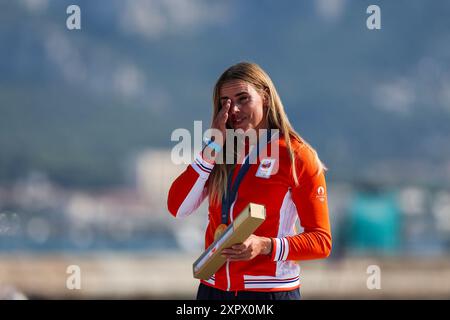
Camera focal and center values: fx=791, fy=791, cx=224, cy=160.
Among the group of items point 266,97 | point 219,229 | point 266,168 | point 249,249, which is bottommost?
point 249,249

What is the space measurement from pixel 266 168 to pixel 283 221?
24cm

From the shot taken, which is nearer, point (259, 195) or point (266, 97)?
point (259, 195)

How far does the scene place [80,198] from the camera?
6850 centimetres

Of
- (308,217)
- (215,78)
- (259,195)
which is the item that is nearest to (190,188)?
(259,195)

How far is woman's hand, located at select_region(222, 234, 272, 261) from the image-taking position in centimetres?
323

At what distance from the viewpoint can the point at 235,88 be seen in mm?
3512

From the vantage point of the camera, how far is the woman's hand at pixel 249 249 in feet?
10.6

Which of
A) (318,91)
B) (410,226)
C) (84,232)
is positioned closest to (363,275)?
(410,226)

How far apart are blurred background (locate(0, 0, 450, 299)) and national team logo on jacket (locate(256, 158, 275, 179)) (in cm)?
2498

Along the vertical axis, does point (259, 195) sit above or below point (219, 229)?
above

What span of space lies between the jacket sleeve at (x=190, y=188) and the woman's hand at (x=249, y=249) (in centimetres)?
38

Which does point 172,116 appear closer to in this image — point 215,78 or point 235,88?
point 215,78

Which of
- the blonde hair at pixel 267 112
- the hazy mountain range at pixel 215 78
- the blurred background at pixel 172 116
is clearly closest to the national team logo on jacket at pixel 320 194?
the blonde hair at pixel 267 112

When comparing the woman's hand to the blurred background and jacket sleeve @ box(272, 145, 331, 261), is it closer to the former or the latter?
jacket sleeve @ box(272, 145, 331, 261)
